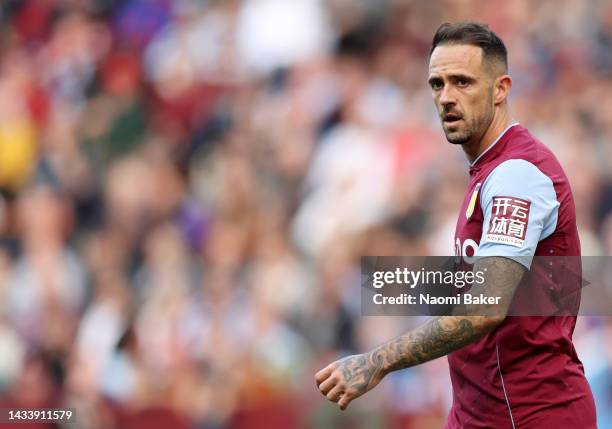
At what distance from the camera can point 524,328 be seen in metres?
4.36

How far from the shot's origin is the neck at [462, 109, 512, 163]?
181 inches

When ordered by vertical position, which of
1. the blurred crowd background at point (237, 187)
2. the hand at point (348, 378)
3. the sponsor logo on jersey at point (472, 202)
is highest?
the blurred crowd background at point (237, 187)

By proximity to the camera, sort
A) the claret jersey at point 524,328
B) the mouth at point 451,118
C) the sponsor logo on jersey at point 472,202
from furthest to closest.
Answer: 1. the mouth at point 451,118
2. the sponsor logo on jersey at point 472,202
3. the claret jersey at point 524,328

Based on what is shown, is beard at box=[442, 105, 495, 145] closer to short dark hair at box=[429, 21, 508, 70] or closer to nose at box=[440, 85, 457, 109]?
nose at box=[440, 85, 457, 109]

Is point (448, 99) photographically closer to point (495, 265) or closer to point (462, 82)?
point (462, 82)

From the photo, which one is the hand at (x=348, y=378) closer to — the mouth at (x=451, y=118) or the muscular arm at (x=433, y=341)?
the muscular arm at (x=433, y=341)

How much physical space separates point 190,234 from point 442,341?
234 inches

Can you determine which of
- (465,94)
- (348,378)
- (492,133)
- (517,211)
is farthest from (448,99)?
(348,378)

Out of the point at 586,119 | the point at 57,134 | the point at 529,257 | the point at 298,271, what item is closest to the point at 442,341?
Answer: the point at 529,257

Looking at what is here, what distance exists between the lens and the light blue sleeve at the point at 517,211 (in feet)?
13.6

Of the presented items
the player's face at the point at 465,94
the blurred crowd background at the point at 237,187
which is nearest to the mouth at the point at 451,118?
the player's face at the point at 465,94

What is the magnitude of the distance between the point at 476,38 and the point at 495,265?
0.97 meters

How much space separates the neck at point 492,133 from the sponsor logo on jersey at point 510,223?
17.9 inches

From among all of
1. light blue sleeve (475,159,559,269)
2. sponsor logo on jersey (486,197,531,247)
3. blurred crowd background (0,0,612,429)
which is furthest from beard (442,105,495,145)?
blurred crowd background (0,0,612,429)
